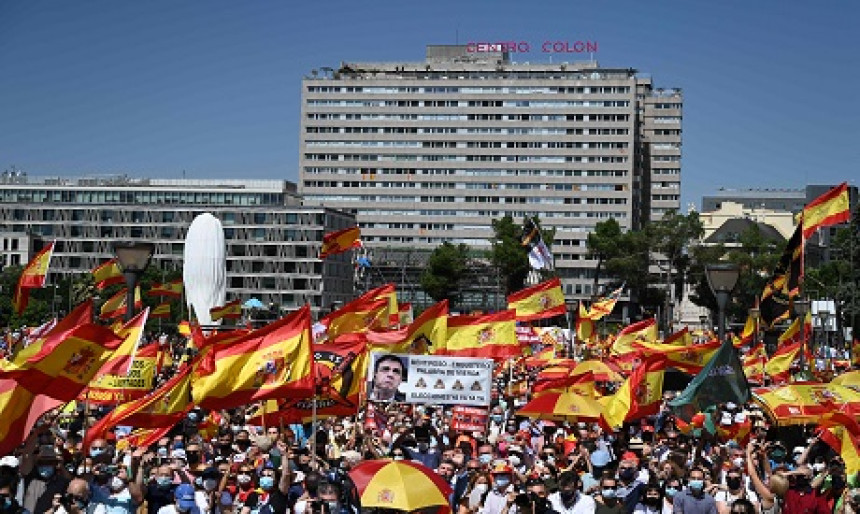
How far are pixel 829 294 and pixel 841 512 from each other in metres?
84.7

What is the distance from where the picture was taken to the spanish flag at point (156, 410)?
1703cm

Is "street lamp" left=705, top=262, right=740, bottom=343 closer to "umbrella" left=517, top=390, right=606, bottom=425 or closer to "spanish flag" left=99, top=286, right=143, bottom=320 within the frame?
"umbrella" left=517, top=390, right=606, bottom=425

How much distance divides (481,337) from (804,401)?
31.5 feet

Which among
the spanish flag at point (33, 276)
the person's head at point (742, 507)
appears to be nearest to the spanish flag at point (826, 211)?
the person's head at point (742, 507)

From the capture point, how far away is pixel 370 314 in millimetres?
30391

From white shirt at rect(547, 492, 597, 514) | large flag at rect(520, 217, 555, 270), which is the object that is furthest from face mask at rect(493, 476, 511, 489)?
large flag at rect(520, 217, 555, 270)

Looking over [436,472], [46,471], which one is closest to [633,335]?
[436,472]

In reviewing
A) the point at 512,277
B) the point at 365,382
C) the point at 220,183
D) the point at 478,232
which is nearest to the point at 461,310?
the point at 478,232

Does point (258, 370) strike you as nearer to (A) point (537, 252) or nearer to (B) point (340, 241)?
(B) point (340, 241)

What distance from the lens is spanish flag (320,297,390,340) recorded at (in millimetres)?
30266

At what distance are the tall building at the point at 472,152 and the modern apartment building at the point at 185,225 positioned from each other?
19.7 ft

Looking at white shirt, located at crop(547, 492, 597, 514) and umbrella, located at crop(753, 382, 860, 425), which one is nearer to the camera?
white shirt, located at crop(547, 492, 597, 514)

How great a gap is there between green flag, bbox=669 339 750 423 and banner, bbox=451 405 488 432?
3.72 metres

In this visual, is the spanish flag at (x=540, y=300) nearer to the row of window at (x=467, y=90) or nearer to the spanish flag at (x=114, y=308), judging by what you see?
the spanish flag at (x=114, y=308)
